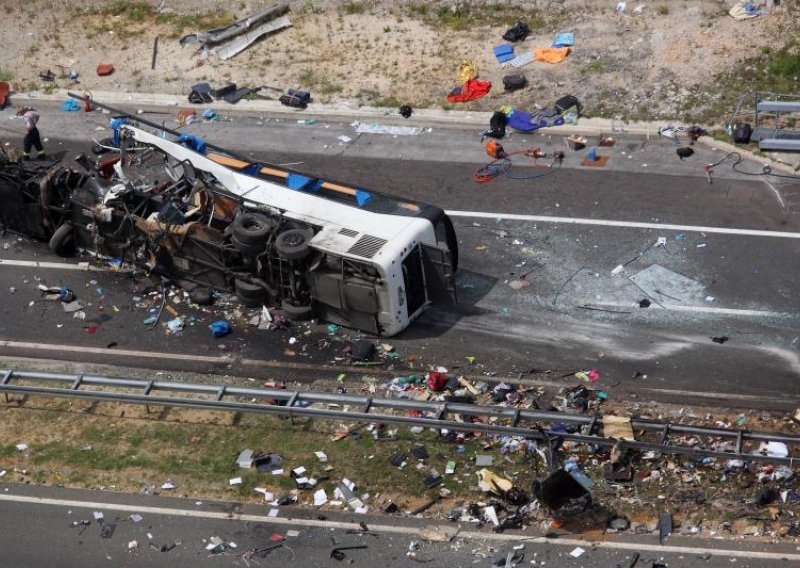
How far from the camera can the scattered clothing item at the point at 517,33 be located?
2234cm


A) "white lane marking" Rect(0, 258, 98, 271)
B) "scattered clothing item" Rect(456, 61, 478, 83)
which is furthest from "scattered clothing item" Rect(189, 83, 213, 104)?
"white lane marking" Rect(0, 258, 98, 271)

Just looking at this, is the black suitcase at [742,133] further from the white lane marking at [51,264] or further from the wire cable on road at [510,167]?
the white lane marking at [51,264]

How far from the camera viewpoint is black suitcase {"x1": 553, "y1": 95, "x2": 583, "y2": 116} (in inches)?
814

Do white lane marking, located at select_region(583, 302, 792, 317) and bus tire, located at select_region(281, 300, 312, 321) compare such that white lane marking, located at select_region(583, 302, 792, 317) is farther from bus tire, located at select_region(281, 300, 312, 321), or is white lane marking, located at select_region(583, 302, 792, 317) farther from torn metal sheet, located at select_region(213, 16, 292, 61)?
torn metal sheet, located at select_region(213, 16, 292, 61)

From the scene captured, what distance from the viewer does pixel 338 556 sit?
12.0m

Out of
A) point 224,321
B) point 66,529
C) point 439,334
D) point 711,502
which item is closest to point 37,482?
Answer: point 66,529

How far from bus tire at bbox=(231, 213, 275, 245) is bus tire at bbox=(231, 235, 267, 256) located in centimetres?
3

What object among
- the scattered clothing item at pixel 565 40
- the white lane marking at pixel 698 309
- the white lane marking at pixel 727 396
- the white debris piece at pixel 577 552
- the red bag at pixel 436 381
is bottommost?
the white debris piece at pixel 577 552

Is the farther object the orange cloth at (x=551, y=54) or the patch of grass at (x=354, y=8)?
the patch of grass at (x=354, y=8)

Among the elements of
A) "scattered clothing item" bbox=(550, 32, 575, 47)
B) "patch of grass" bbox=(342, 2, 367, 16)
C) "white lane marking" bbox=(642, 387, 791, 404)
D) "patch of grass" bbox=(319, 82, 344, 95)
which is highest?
"patch of grass" bbox=(342, 2, 367, 16)

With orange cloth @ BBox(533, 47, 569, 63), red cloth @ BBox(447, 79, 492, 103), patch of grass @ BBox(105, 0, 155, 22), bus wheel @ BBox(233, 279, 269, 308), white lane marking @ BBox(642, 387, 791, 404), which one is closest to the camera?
white lane marking @ BBox(642, 387, 791, 404)

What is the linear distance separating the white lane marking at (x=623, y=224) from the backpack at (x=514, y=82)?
405 centimetres

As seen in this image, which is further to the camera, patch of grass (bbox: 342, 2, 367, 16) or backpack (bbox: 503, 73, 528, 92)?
patch of grass (bbox: 342, 2, 367, 16)

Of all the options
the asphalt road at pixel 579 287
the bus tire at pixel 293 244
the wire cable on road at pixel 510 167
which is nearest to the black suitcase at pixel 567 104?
the asphalt road at pixel 579 287
